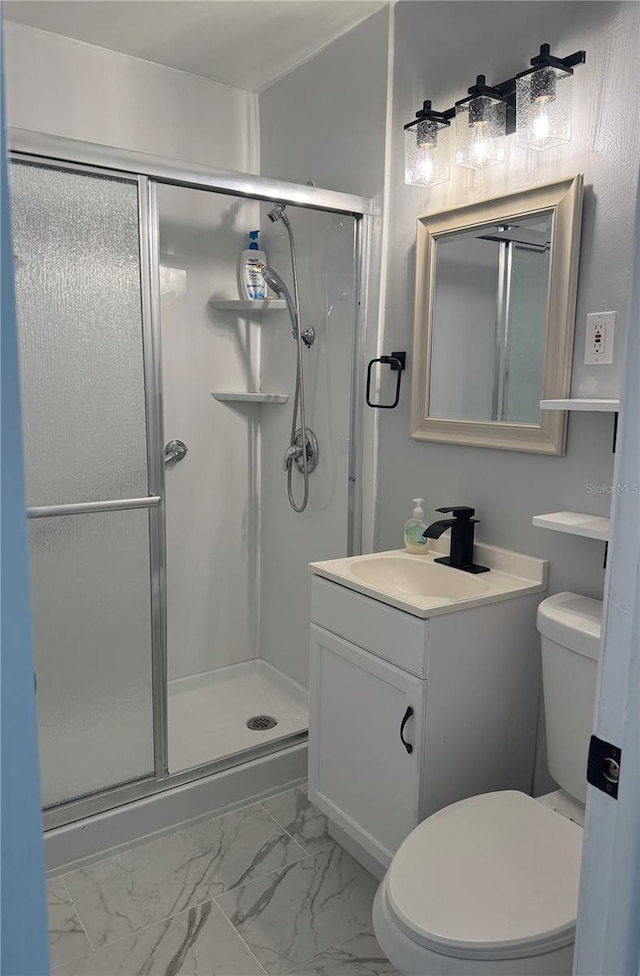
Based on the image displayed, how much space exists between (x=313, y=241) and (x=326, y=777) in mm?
1841

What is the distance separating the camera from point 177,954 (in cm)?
176

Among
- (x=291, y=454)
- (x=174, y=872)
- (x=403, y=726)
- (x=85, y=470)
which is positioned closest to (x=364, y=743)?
(x=403, y=726)

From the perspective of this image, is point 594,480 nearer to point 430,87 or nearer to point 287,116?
point 430,87

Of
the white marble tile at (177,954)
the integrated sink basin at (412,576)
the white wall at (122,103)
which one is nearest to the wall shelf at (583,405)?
the integrated sink basin at (412,576)

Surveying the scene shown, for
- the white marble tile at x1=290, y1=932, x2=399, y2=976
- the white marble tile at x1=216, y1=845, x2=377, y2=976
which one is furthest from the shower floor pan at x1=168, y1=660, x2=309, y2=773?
the white marble tile at x1=290, y1=932, x2=399, y2=976

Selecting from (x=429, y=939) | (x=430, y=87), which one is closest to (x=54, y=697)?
(x=429, y=939)

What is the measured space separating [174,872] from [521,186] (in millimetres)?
2124

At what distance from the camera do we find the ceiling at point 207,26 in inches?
87.3

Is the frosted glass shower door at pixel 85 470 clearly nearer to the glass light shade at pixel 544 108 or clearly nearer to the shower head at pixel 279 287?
the shower head at pixel 279 287

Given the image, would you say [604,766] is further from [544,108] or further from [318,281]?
[318,281]

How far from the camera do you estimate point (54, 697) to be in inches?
80.7

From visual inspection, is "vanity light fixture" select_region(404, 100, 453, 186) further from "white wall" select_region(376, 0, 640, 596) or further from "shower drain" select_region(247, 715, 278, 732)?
"shower drain" select_region(247, 715, 278, 732)

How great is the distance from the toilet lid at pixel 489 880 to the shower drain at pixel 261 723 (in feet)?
4.12

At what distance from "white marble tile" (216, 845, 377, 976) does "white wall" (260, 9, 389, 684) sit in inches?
37.0
